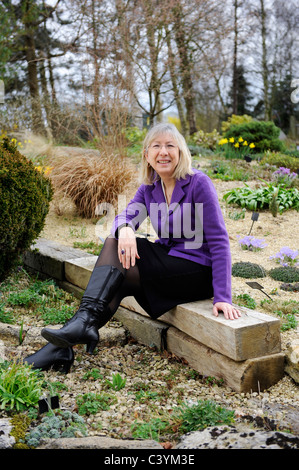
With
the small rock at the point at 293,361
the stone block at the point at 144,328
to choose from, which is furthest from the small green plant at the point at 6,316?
the small rock at the point at 293,361

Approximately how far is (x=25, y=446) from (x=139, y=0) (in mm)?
9056

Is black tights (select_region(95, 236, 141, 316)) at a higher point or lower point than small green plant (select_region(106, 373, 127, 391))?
higher

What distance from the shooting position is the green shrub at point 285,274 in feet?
10.9

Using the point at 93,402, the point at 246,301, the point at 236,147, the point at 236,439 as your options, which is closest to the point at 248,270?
the point at 246,301

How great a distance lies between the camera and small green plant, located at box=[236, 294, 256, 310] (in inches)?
111

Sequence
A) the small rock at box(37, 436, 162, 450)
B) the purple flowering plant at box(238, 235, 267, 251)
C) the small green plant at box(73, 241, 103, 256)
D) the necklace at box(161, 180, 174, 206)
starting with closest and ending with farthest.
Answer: the small rock at box(37, 436, 162, 450) < the necklace at box(161, 180, 174, 206) < the purple flowering plant at box(238, 235, 267, 251) < the small green plant at box(73, 241, 103, 256)

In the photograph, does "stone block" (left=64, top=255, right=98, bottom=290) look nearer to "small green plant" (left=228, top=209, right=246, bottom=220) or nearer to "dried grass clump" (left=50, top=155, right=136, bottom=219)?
"dried grass clump" (left=50, top=155, right=136, bottom=219)

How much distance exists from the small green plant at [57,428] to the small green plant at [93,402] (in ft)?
0.29

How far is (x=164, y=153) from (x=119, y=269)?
0.65m

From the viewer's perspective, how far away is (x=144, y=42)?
8.89 m

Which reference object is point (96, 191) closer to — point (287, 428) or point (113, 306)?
point (113, 306)

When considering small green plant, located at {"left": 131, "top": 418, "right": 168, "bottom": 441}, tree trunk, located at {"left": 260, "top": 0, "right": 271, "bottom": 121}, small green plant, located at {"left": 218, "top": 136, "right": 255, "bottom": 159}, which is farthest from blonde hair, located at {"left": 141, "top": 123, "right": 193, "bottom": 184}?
tree trunk, located at {"left": 260, "top": 0, "right": 271, "bottom": 121}

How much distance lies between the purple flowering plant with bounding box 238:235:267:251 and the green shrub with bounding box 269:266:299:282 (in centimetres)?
35
